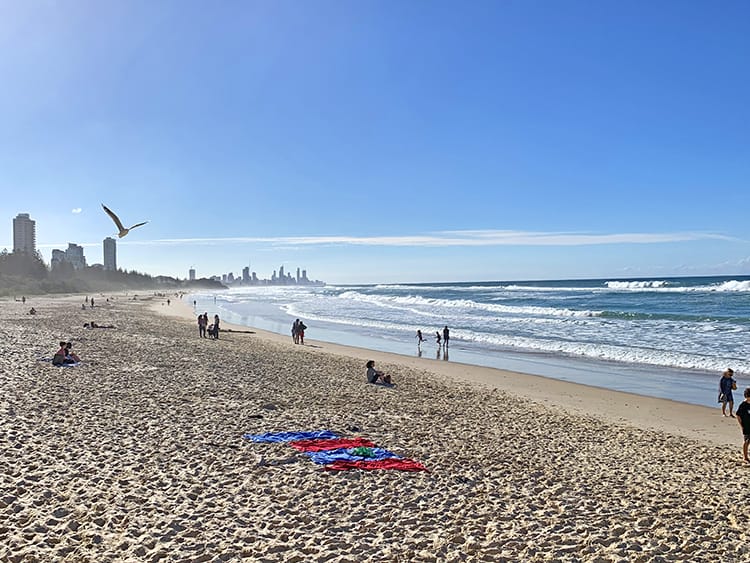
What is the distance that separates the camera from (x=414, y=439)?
953cm

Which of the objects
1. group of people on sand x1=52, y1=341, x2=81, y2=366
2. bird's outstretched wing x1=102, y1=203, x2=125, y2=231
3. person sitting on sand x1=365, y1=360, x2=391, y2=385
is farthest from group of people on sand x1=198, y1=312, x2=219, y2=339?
bird's outstretched wing x1=102, y1=203, x2=125, y2=231

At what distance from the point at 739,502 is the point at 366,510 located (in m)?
4.81

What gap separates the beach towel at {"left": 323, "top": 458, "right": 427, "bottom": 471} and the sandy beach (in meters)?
0.21

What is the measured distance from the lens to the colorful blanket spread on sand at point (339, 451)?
785 centimetres

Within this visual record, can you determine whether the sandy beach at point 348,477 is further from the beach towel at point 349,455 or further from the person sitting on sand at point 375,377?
the person sitting on sand at point 375,377

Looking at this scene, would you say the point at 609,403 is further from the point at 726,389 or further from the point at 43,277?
the point at 43,277

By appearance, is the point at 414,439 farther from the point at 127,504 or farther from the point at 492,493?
the point at 127,504

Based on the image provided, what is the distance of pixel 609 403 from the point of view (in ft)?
47.5

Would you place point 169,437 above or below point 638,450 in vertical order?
above

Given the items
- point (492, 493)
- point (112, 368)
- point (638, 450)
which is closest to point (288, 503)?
point (492, 493)

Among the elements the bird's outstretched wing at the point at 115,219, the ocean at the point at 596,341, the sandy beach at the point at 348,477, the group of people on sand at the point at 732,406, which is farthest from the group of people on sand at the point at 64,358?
the group of people on sand at the point at 732,406

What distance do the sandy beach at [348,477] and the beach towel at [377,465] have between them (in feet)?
0.70

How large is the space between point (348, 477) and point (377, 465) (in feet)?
2.03

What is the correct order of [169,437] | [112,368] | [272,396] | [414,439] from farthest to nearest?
1. [112,368]
2. [272,396]
3. [414,439]
4. [169,437]
